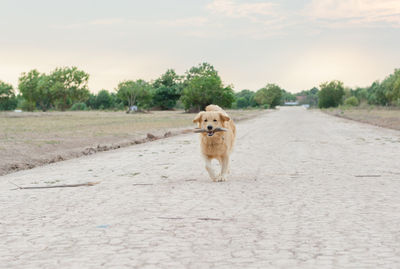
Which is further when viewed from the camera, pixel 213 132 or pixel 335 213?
pixel 213 132

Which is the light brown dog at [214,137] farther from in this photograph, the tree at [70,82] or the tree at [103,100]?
the tree at [103,100]

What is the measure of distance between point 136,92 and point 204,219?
11432 cm

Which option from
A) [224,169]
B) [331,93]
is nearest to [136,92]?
[331,93]

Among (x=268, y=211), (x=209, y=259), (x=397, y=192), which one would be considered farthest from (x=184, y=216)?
(x=397, y=192)

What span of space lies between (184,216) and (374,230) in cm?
256

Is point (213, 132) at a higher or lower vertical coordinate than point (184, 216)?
higher

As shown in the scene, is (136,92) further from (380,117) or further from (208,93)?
(380,117)

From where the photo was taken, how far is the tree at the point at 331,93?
157 meters

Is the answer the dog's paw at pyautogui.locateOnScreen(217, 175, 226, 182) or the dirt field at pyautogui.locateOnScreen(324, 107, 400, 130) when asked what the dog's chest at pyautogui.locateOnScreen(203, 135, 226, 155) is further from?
the dirt field at pyautogui.locateOnScreen(324, 107, 400, 130)

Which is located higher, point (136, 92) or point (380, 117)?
point (136, 92)

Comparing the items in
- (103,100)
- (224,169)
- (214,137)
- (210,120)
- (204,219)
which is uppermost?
(103,100)

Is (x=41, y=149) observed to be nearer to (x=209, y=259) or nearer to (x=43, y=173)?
(x=43, y=173)

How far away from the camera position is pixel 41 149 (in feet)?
59.9

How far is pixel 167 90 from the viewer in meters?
122
